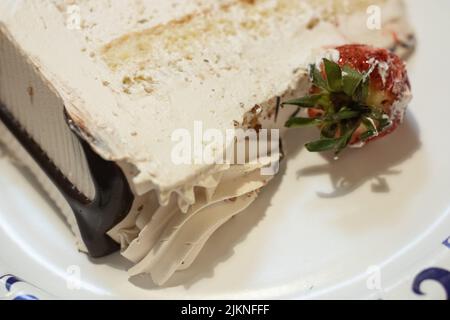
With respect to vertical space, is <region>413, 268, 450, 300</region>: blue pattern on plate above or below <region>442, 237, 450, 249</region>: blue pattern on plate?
above

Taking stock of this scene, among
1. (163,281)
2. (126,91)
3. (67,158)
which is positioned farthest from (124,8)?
(163,281)

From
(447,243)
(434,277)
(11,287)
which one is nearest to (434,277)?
(434,277)

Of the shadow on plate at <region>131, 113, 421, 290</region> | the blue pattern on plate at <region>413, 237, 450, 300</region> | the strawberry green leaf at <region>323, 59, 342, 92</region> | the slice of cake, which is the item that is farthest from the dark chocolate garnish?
the blue pattern on plate at <region>413, 237, 450, 300</region>

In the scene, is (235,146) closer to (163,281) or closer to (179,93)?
(179,93)

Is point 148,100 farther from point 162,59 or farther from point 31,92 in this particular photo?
point 31,92

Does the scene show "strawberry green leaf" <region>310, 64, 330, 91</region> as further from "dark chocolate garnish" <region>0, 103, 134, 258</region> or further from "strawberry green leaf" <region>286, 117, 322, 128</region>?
"dark chocolate garnish" <region>0, 103, 134, 258</region>

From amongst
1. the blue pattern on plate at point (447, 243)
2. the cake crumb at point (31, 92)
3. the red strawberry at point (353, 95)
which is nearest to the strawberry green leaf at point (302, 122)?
the red strawberry at point (353, 95)
